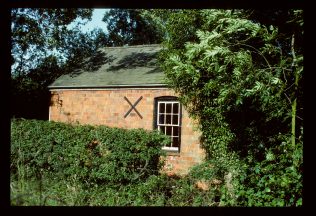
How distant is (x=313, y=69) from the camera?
440 cm

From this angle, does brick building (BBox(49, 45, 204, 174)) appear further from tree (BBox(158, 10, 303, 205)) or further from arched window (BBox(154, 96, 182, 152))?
tree (BBox(158, 10, 303, 205))

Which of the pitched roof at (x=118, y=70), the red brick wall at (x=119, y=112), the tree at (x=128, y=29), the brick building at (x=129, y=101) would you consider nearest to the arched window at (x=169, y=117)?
the brick building at (x=129, y=101)

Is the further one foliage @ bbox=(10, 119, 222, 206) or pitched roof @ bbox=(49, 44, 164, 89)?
pitched roof @ bbox=(49, 44, 164, 89)

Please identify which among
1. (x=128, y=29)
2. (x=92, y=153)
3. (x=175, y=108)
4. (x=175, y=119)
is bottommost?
(x=92, y=153)

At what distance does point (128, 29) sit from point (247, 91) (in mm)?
44515

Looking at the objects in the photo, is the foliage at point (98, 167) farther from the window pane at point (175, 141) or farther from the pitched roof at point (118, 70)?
the pitched roof at point (118, 70)

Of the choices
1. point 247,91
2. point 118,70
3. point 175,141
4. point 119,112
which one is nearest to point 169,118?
point 175,141

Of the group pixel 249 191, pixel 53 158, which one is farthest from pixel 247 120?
Answer: pixel 53 158

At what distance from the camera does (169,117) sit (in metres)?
13.1

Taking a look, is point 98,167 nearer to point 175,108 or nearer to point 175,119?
point 175,119

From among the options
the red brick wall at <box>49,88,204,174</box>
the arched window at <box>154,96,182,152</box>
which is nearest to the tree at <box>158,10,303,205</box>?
the red brick wall at <box>49,88,204,174</box>

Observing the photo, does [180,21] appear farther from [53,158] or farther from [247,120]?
[53,158]

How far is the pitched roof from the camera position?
14141mm
